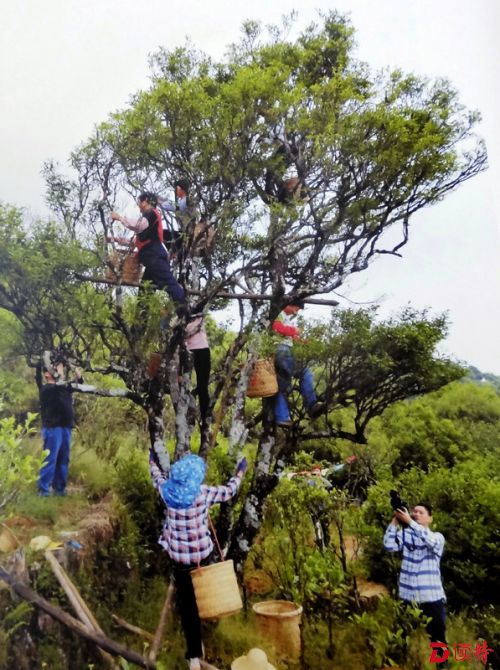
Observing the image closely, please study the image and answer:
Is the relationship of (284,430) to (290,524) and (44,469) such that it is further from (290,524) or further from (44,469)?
(44,469)

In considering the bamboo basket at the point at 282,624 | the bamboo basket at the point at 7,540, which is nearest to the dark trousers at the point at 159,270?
the bamboo basket at the point at 7,540

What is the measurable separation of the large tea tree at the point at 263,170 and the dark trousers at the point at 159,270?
0.26 ft

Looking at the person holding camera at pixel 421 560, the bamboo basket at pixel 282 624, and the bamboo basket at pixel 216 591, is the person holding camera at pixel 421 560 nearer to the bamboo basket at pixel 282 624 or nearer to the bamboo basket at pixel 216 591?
the bamboo basket at pixel 282 624

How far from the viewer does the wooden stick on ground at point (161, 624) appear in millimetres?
2373

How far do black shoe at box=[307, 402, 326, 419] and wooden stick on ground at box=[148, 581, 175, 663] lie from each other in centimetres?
128

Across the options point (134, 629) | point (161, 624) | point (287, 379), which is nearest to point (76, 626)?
point (134, 629)

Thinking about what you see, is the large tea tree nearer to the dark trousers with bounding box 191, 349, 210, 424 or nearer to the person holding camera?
the dark trousers with bounding box 191, 349, 210, 424

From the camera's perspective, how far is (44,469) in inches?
102

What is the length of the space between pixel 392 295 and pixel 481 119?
1.24 meters

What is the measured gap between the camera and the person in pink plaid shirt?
2.49 m

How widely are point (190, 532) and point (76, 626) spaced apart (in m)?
0.62

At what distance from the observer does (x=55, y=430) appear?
2699mm

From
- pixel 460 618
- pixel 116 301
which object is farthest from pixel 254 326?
pixel 460 618

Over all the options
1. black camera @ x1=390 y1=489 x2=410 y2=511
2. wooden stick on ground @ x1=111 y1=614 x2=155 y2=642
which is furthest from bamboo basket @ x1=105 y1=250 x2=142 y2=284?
black camera @ x1=390 y1=489 x2=410 y2=511
